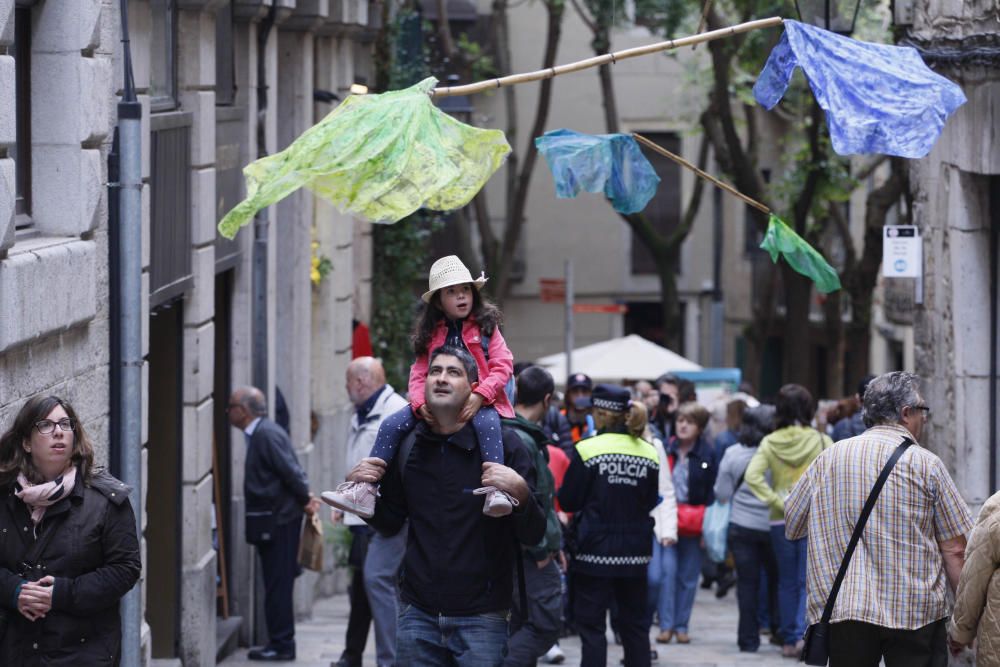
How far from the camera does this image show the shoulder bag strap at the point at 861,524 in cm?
741

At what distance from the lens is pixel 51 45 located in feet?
26.7

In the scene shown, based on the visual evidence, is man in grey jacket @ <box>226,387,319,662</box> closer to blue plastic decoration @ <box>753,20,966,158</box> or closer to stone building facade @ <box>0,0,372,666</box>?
stone building facade @ <box>0,0,372,666</box>

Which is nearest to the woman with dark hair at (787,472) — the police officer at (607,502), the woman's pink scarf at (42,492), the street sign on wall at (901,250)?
the street sign on wall at (901,250)

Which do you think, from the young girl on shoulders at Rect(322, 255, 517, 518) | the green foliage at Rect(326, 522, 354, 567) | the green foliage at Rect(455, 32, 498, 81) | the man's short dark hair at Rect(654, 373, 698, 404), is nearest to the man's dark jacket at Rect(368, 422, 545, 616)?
the young girl on shoulders at Rect(322, 255, 517, 518)

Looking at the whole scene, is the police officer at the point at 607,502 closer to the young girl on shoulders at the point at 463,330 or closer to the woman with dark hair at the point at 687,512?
the young girl on shoulders at the point at 463,330

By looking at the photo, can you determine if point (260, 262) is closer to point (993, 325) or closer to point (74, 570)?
point (993, 325)

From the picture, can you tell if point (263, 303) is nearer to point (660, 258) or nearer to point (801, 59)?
point (801, 59)

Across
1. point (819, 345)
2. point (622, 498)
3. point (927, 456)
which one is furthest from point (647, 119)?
point (927, 456)

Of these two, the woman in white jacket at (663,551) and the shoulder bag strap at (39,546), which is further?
the woman in white jacket at (663,551)

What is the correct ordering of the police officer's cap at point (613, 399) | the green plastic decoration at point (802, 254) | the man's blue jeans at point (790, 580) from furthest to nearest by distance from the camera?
the man's blue jeans at point (790, 580), the police officer's cap at point (613, 399), the green plastic decoration at point (802, 254)

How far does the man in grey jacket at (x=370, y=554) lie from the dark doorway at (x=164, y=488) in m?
1.01

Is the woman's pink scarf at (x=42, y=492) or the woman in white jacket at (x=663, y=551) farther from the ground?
the woman's pink scarf at (x=42, y=492)

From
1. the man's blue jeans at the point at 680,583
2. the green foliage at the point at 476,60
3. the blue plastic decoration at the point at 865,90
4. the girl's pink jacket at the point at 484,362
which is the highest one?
the green foliage at the point at 476,60

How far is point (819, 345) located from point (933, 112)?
110 feet
